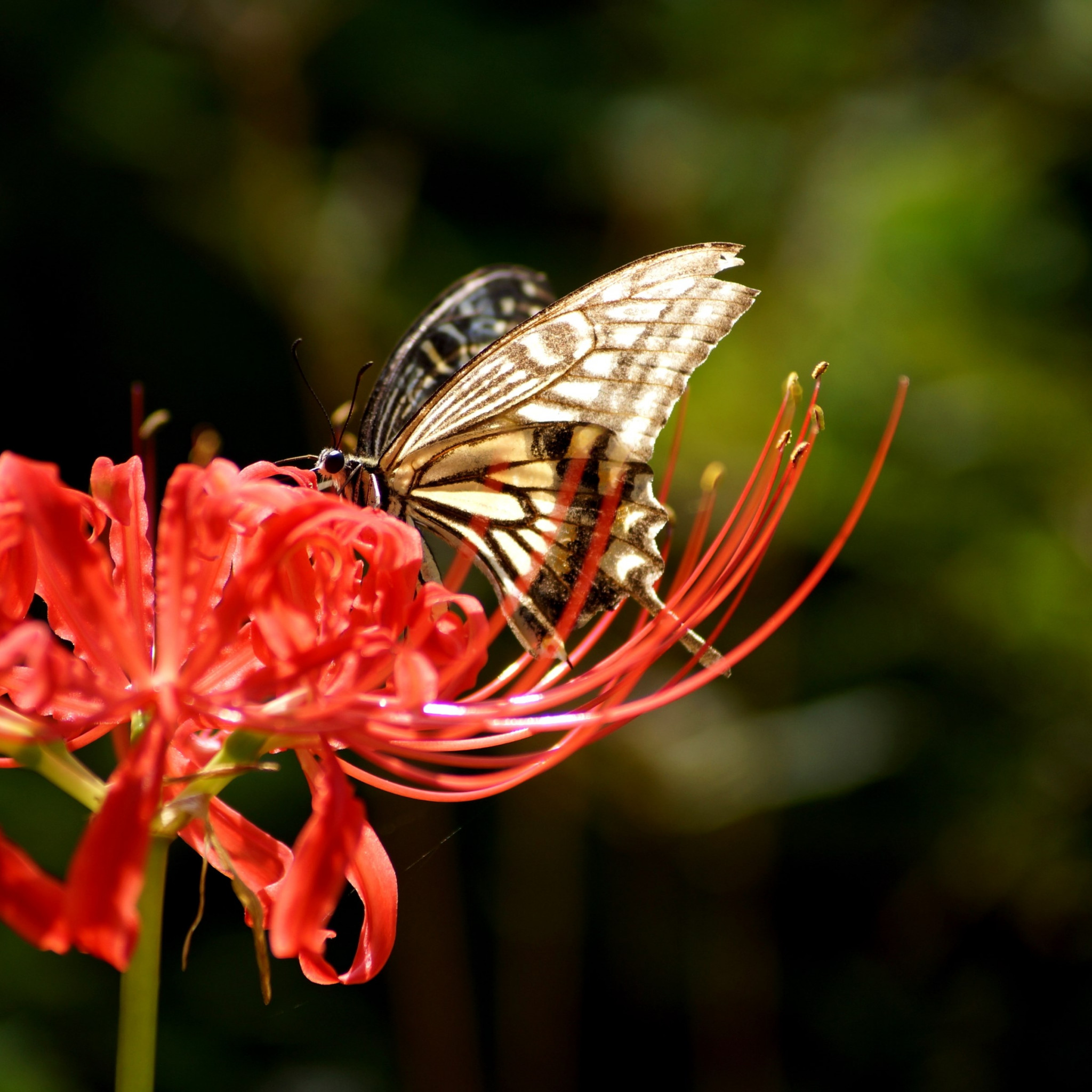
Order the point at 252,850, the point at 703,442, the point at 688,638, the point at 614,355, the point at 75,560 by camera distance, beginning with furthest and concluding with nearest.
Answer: the point at 703,442
the point at 614,355
the point at 688,638
the point at 252,850
the point at 75,560

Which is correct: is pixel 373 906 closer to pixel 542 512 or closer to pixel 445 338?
pixel 542 512

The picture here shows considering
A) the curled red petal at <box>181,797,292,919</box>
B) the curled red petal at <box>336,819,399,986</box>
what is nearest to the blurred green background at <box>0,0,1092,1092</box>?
the curled red petal at <box>181,797,292,919</box>

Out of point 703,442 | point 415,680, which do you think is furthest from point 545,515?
point 703,442

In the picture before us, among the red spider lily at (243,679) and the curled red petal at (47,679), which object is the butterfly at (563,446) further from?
→ the curled red petal at (47,679)

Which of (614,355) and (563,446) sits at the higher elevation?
(614,355)

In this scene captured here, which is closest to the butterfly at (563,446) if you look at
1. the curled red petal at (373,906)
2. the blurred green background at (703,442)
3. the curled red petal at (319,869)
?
the curled red petal at (373,906)

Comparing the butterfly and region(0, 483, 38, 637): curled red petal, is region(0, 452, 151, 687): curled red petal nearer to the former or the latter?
region(0, 483, 38, 637): curled red petal

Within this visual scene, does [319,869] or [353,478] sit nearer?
[319,869]
